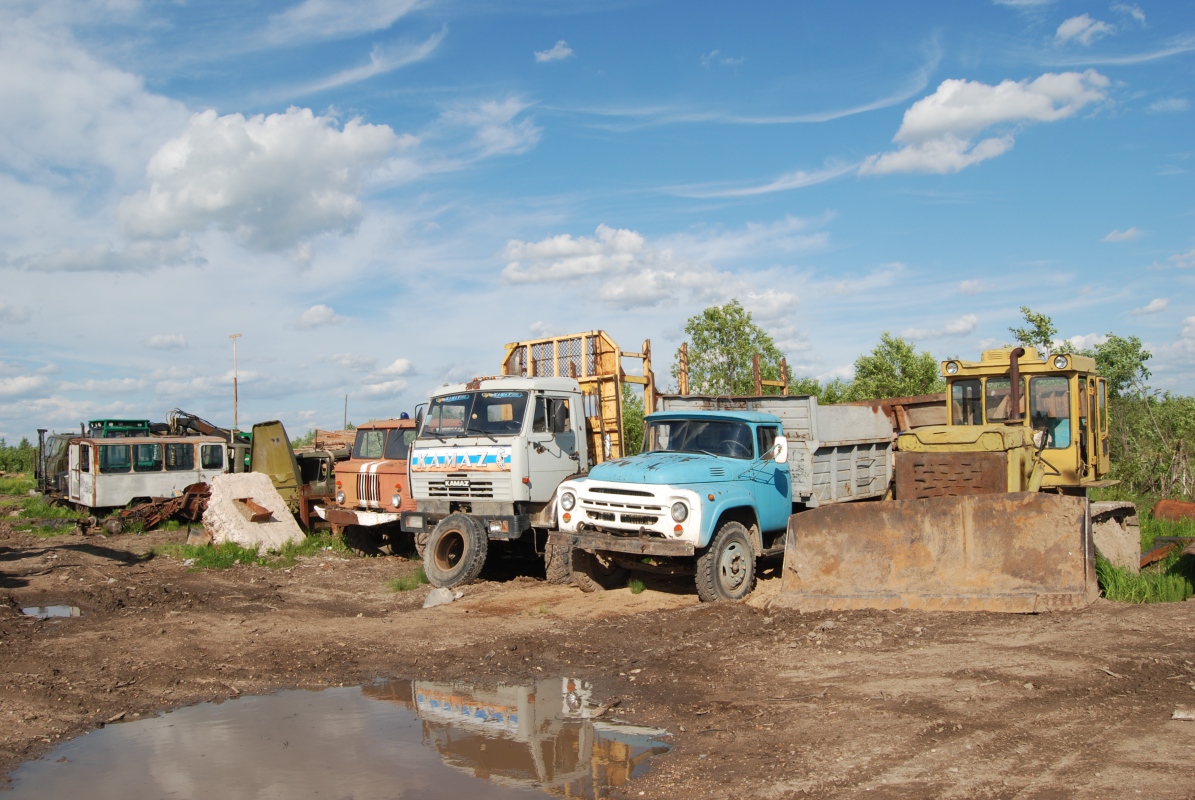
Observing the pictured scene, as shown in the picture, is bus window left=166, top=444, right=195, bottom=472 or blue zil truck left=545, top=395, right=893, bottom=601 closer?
blue zil truck left=545, top=395, right=893, bottom=601

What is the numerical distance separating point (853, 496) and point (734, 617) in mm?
3799

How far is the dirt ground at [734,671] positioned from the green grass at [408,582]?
298 millimetres

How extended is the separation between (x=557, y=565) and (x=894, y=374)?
16.5 metres

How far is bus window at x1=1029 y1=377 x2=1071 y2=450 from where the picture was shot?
12.1 metres

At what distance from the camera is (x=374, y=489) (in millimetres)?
14438

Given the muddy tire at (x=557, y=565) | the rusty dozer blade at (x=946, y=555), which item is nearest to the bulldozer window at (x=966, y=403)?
the rusty dozer blade at (x=946, y=555)

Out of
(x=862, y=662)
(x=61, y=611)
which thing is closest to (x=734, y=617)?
(x=862, y=662)

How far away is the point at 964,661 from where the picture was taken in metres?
6.74

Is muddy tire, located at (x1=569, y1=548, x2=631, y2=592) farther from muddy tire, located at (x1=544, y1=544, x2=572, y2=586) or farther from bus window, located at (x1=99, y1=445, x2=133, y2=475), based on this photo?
bus window, located at (x1=99, y1=445, x2=133, y2=475)

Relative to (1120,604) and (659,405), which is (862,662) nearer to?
(1120,604)

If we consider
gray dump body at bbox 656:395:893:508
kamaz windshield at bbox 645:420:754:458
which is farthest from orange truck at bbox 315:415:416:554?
kamaz windshield at bbox 645:420:754:458

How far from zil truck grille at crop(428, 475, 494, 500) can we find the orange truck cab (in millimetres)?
1964

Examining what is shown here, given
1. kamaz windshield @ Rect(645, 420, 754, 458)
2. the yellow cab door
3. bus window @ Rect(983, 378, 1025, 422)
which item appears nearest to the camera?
kamaz windshield @ Rect(645, 420, 754, 458)

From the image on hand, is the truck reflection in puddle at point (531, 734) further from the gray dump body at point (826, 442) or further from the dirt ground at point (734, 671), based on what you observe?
the gray dump body at point (826, 442)
